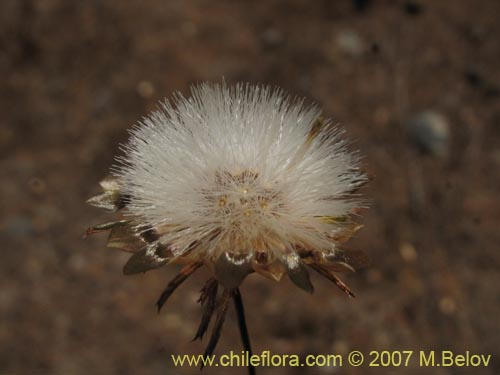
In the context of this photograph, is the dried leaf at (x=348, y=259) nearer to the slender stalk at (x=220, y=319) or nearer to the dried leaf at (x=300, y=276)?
the dried leaf at (x=300, y=276)

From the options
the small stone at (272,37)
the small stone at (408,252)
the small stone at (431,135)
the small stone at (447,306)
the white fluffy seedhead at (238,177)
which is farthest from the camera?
the small stone at (272,37)

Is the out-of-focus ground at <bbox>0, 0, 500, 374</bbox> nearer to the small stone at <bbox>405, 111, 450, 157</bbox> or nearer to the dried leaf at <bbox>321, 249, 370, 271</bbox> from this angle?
the small stone at <bbox>405, 111, 450, 157</bbox>

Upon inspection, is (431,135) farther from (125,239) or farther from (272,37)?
(125,239)

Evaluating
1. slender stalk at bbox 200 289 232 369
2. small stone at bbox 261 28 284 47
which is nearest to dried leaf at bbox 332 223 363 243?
slender stalk at bbox 200 289 232 369

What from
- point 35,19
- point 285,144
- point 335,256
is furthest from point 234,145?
point 35,19

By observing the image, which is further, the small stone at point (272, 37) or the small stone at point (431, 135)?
the small stone at point (272, 37)

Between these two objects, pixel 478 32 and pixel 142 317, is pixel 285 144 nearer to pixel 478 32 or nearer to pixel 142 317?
pixel 142 317

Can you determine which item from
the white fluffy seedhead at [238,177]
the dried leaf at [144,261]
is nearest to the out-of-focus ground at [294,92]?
the white fluffy seedhead at [238,177]
